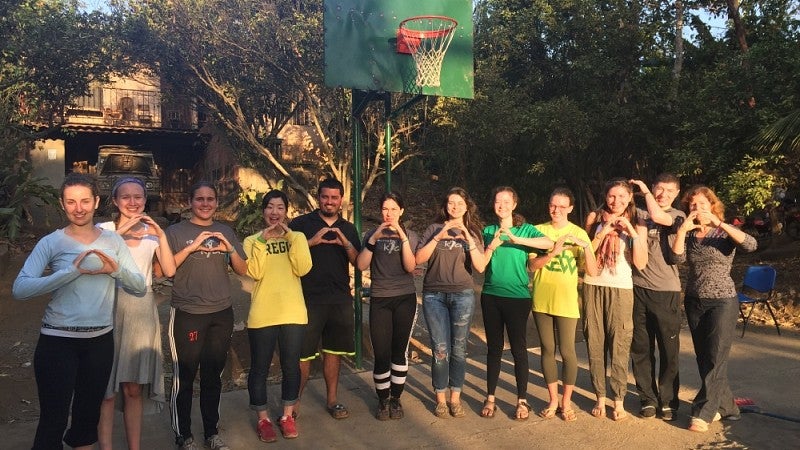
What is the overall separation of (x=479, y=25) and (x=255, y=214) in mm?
7559

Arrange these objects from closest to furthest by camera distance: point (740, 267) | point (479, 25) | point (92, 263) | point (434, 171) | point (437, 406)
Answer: point (92, 263), point (437, 406), point (740, 267), point (479, 25), point (434, 171)

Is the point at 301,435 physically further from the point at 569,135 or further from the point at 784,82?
the point at 569,135

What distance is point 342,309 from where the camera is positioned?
14.5 ft

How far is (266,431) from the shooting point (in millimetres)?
4117

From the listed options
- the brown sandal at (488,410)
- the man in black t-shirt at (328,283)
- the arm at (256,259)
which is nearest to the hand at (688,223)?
the brown sandal at (488,410)

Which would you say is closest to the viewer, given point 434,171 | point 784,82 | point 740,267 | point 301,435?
point 301,435

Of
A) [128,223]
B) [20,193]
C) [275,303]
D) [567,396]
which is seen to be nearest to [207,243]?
[128,223]

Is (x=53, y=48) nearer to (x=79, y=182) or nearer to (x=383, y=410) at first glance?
(x=79, y=182)

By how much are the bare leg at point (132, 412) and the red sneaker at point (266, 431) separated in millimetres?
796

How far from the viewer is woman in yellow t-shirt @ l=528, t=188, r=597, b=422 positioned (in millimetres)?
4418

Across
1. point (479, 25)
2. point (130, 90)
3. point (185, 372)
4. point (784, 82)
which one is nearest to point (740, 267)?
point (784, 82)

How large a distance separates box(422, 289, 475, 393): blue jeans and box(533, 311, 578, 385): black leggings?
1.83 feet

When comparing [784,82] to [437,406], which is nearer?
[437,406]

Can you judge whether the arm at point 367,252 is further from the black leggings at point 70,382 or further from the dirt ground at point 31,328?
the dirt ground at point 31,328
